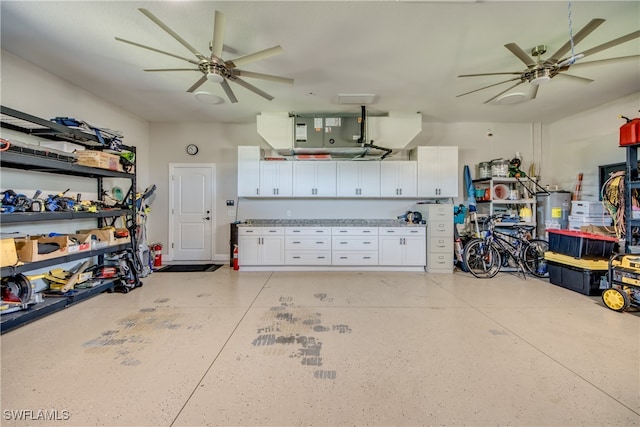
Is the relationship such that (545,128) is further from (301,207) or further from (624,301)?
(301,207)

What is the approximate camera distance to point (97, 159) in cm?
332

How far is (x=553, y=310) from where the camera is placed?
295cm

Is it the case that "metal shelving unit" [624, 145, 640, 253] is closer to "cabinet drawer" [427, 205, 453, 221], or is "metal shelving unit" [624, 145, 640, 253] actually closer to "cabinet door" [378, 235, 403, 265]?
"cabinet drawer" [427, 205, 453, 221]

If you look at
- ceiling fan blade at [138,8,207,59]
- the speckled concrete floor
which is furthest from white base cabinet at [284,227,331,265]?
ceiling fan blade at [138,8,207,59]

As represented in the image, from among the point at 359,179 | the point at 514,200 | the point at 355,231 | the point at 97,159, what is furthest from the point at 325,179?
the point at 514,200

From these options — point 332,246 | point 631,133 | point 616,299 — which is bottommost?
point 616,299

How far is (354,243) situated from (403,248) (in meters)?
0.95

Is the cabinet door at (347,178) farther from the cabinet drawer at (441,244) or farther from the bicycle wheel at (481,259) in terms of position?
the bicycle wheel at (481,259)

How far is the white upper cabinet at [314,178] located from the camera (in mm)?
4973

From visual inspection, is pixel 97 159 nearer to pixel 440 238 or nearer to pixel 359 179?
pixel 359 179

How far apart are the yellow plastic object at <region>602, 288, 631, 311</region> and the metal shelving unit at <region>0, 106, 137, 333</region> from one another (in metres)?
6.45

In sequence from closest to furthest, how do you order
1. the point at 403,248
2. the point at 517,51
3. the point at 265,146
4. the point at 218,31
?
the point at 218,31 < the point at 517,51 < the point at 403,248 < the point at 265,146

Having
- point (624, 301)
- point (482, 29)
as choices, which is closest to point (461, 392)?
point (624, 301)

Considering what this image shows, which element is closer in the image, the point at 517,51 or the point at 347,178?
the point at 517,51
